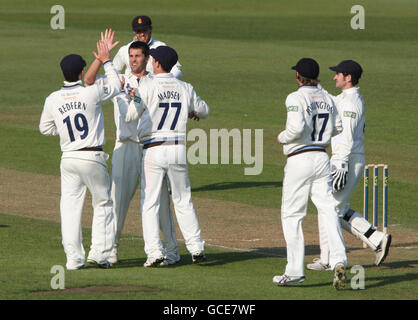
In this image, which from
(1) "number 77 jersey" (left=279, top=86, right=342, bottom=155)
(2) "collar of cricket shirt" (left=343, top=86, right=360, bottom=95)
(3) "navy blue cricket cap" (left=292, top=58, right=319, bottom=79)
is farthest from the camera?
(2) "collar of cricket shirt" (left=343, top=86, right=360, bottom=95)

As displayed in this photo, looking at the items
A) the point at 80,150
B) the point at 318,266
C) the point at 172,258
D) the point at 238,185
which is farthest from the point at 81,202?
the point at 238,185

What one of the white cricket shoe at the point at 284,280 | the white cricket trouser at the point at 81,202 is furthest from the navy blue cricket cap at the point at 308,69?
the white cricket trouser at the point at 81,202

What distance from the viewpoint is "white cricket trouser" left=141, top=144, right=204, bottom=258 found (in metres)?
11.4

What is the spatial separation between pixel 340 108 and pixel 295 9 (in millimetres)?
49047

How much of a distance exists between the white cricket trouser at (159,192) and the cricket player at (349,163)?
153cm

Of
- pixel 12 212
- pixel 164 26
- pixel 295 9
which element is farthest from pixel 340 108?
pixel 295 9

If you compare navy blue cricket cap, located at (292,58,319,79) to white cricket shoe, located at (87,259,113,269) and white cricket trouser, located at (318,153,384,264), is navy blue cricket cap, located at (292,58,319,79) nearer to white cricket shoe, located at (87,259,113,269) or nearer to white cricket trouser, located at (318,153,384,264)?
white cricket trouser, located at (318,153,384,264)

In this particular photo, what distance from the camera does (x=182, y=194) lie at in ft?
38.0

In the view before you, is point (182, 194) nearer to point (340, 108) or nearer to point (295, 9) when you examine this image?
point (340, 108)

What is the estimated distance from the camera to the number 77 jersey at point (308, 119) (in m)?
10.3

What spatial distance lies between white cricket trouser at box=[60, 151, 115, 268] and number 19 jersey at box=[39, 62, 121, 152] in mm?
148

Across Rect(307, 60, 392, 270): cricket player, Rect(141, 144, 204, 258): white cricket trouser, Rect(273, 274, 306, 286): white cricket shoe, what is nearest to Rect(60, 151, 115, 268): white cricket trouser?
Rect(141, 144, 204, 258): white cricket trouser

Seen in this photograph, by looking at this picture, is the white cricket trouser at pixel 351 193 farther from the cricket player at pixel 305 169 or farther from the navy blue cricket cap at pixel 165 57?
the navy blue cricket cap at pixel 165 57

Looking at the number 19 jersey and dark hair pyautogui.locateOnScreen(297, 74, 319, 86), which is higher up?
dark hair pyautogui.locateOnScreen(297, 74, 319, 86)
